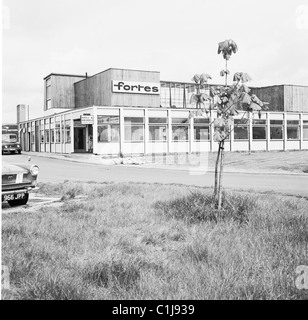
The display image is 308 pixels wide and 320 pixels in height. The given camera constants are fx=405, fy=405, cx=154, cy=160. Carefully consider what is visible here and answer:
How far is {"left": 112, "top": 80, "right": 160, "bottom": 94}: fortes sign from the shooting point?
104 feet

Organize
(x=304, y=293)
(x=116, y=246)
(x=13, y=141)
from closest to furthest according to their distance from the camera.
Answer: (x=304, y=293)
(x=116, y=246)
(x=13, y=141)

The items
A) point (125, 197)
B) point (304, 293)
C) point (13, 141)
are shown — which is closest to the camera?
point (304, 293)

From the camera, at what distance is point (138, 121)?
29.9 meters

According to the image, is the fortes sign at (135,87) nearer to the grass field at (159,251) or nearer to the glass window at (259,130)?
the glass window at (259,130)

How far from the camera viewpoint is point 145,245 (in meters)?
4.76

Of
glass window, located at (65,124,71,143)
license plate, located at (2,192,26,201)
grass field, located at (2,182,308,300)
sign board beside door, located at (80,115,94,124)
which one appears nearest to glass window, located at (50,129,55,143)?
glass window, located at (65,124,71,143)

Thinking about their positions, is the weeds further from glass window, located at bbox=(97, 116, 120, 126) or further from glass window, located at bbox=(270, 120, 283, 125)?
glass window, located at bbox=(270, 120, 283, 125)

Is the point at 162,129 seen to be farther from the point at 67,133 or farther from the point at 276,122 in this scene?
the point at 276,122

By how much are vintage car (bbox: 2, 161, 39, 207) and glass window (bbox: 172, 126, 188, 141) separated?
23.3m

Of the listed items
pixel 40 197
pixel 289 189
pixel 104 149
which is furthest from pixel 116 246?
pixel 104 149
